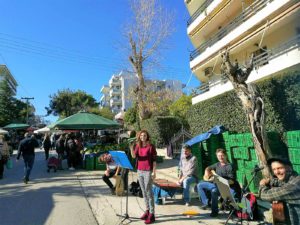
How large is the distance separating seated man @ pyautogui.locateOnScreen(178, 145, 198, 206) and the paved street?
332 mm

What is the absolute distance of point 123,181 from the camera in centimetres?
981

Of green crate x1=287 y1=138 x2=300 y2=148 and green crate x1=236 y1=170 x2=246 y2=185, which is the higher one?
green crate x1=287 y1=138 x2=300 y2=148

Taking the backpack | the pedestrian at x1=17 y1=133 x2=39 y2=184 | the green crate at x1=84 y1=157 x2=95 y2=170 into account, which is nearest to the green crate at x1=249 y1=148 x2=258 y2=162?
the backpack

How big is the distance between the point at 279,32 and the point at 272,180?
14.6 meters

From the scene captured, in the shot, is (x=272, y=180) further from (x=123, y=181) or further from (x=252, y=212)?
(x=123, y=181)

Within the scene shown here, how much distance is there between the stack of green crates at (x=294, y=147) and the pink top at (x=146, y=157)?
3545mm

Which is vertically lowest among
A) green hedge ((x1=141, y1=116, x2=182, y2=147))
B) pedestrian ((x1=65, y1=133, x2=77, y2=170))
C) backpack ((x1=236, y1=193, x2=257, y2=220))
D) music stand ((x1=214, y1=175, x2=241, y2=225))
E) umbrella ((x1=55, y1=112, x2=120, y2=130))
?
backpack ((x1=236, y1=193, x2=257, y2=220))

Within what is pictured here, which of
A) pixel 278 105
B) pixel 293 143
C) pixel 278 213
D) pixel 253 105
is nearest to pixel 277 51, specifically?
pixel 278 105

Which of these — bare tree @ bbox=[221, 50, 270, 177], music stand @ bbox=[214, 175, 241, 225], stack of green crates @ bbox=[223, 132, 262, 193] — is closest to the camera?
music stand @ bbox=[214, 175, 241, 225]

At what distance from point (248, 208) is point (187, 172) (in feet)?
8.27

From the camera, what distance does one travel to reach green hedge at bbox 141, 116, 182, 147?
85.9 feet

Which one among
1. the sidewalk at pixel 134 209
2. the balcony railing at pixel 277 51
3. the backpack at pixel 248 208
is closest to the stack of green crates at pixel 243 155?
the sidewalk at pixel 134 209

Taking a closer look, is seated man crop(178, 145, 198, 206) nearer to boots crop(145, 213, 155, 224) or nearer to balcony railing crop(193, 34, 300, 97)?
boots crop(145, 213, 155, 224)

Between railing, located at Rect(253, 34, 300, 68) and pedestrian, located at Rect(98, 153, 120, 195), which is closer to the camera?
pedestrian, located at Rect(98, 153, 120, 195)
